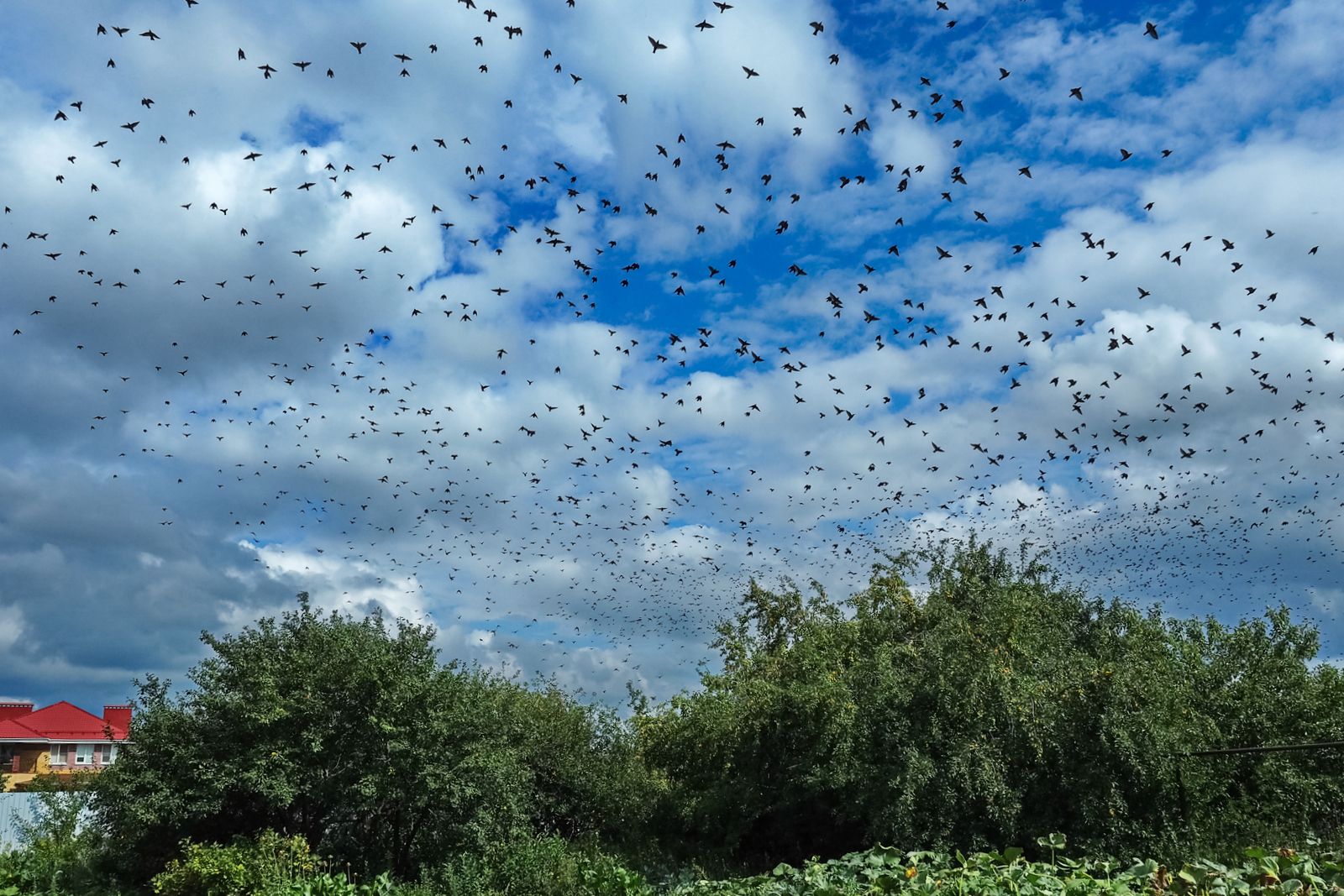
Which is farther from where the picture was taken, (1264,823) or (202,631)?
(202,631)

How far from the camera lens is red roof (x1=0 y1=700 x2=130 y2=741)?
58206mm

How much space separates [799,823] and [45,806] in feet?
94.6

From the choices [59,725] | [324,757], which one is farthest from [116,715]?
[324,757]

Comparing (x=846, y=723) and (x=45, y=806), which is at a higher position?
(x=846, y=723)

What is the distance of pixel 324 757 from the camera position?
1013 inches

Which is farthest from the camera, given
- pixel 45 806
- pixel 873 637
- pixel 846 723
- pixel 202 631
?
pixel 45 806

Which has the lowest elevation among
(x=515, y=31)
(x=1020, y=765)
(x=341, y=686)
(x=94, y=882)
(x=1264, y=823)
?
(x=94, y=882)

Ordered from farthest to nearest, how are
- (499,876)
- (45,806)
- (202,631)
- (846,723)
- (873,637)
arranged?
1. (45,806)
2. (873,637)
3. (202,631)
4. (499,876)
5. (846,723)

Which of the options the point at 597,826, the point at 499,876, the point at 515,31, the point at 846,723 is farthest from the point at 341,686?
the point at 515,31

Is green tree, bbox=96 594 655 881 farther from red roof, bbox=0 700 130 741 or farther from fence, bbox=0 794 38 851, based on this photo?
red roof, bbox=0 700 130 741

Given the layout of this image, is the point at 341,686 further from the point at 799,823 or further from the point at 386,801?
the point at 799,823

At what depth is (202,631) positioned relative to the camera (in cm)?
2670

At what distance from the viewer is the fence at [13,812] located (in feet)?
104

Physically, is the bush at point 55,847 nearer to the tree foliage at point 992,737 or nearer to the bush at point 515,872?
the bush at point 515,872
